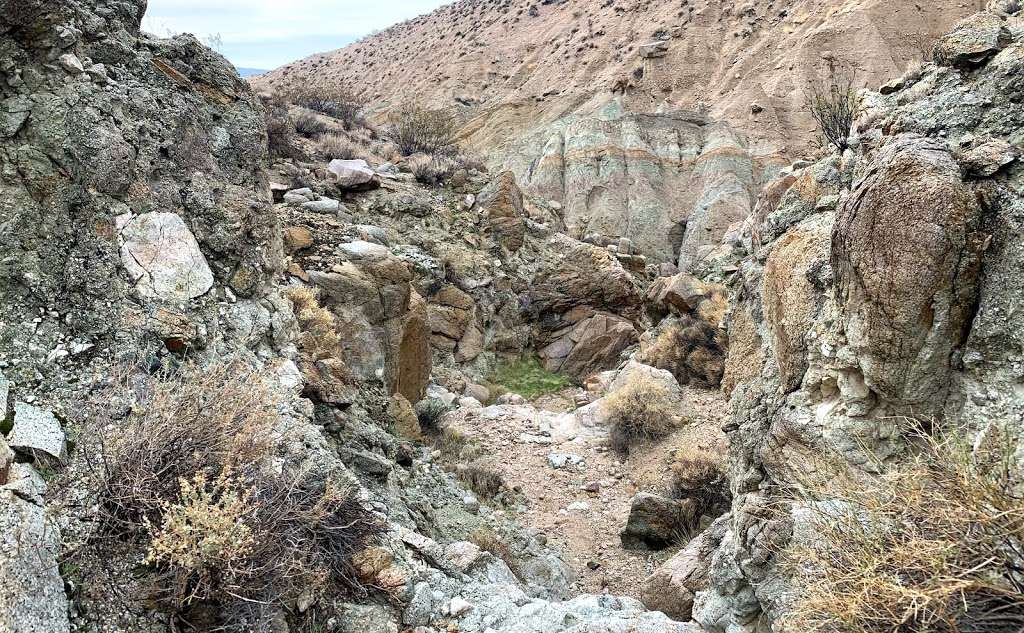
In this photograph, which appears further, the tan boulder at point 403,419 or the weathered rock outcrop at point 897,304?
the tan boulder at point 403,419

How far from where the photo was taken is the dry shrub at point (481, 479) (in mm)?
7621

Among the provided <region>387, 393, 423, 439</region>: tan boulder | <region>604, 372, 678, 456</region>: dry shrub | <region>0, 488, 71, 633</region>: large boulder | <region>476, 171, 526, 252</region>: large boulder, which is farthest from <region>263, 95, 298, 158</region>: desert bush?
<region>0, 488, 71, 633</region>: large boulder

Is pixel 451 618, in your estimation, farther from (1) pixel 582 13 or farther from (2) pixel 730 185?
(1) pixel 582 13

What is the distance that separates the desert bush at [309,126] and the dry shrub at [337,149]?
0.30 meters

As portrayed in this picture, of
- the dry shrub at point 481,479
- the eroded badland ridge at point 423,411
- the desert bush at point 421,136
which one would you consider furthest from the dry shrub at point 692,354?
the desert bush at point 421,136

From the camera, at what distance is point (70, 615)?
8.09ft

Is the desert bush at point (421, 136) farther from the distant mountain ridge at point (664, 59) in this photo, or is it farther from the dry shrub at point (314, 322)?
the dry shrub at point (314, 322)

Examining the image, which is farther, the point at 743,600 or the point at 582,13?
the point at 582,13

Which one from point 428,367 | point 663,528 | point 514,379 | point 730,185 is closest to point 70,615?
point 663,528

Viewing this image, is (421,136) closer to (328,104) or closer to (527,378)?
(328,104)

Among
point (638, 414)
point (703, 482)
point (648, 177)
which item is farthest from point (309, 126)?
point (648, 177)

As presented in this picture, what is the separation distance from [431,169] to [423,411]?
7.94m

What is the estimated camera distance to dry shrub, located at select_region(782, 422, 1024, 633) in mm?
2051

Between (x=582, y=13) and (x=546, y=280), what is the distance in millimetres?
27610
